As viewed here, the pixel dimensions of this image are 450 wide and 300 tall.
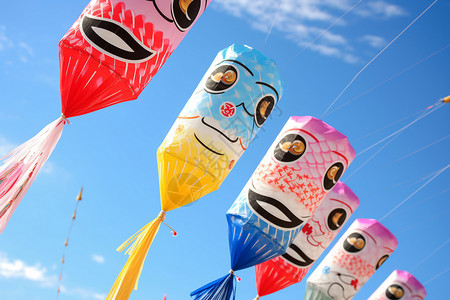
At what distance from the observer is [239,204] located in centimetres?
731

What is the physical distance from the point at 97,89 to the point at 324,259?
17.5 feet

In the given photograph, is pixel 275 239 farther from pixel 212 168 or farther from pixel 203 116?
pixel 203 116

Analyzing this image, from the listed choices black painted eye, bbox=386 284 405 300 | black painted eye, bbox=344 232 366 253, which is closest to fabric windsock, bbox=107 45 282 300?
black painted eye, bbox=344 232 366 253

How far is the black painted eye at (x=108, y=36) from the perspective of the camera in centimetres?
554

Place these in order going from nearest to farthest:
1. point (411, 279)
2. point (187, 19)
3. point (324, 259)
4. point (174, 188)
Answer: point (187, 19), point (174, 188), point (324, 259), point (411, 279)

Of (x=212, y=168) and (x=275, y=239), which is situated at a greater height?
(x=212, y=168)

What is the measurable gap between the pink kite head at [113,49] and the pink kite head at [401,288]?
6.78 metres

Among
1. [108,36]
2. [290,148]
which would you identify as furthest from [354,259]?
[108,36]

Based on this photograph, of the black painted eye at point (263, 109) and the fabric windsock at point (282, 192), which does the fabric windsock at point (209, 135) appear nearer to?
the black painted eye at point (263, 109)

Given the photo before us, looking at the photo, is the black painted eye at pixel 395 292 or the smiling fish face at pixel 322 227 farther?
the black painted eye at pixel 395 292

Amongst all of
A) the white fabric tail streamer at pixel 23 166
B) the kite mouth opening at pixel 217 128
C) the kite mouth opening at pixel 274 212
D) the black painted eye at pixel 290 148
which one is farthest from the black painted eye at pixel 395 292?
the white fabric tail streamer at pixel 23 166

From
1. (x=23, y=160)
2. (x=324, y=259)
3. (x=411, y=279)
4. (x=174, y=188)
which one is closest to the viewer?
(x=23, y=160)

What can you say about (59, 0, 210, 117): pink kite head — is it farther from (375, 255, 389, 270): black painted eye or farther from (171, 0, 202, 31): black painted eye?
(375, 255, 389, 270): black painted eye

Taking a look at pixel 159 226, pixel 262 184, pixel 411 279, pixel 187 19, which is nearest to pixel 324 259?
pixel 411 279
